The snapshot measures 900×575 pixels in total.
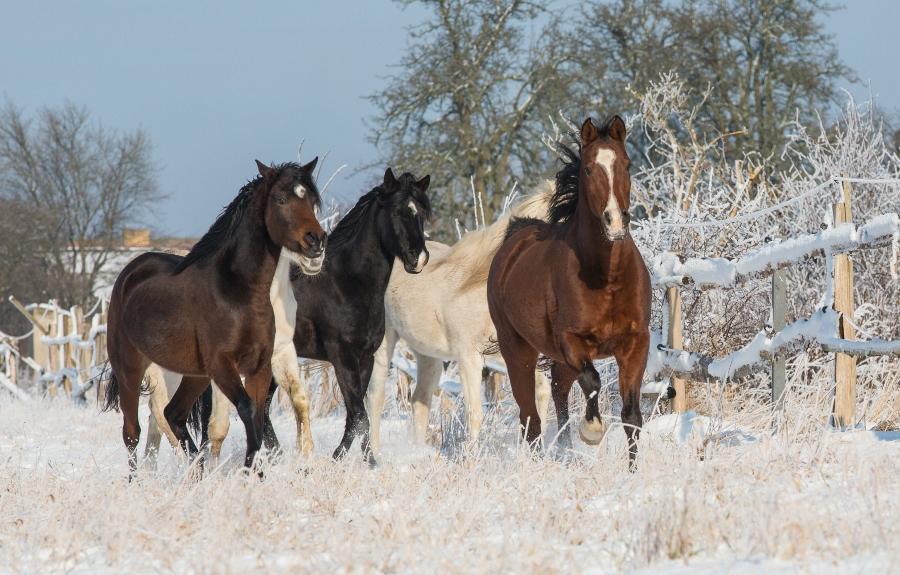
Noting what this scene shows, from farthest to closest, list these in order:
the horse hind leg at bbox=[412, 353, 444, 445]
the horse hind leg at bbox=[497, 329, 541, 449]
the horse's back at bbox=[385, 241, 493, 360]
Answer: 1. the horse hind leg at bbox=[412, 353, 444, 445]
2. the horse's back at bbox=[385, 241, 493, 360]
3. the horse hind leg at bbox=[497, 329, 541, 449]

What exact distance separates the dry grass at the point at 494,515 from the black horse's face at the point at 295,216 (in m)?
1.28

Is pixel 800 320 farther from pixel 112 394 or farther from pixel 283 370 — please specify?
pixel 112 394

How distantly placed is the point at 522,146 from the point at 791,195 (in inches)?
589

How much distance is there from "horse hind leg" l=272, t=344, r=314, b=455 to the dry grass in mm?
1818

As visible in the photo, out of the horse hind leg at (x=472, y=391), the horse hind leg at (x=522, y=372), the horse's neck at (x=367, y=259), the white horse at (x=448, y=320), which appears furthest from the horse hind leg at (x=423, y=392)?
the horse hind leg at (x=522, y=372)

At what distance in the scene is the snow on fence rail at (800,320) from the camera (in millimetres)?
7167

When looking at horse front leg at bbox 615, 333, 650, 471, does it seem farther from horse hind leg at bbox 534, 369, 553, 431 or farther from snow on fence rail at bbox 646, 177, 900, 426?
horse hind leg at bbox 534, 369, 553, 431

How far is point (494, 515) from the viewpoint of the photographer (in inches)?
187

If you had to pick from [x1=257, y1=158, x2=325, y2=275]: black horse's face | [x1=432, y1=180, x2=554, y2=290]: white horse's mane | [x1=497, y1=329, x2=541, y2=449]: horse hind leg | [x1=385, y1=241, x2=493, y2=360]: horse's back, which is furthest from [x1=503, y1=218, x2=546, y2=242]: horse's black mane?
[x1=257, y1=158, x2=325, y2=275]: black horse's face

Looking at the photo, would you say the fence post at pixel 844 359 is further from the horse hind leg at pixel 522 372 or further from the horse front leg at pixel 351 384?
the horse front leg at pixel 351 384

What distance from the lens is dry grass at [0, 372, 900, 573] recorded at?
3883mm

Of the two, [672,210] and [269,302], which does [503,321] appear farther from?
[672,210]

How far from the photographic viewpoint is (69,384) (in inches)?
850

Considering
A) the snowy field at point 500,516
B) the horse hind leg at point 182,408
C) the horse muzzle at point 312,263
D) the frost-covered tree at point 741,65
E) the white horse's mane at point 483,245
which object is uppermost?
the frost-covered tree at point 741,65
